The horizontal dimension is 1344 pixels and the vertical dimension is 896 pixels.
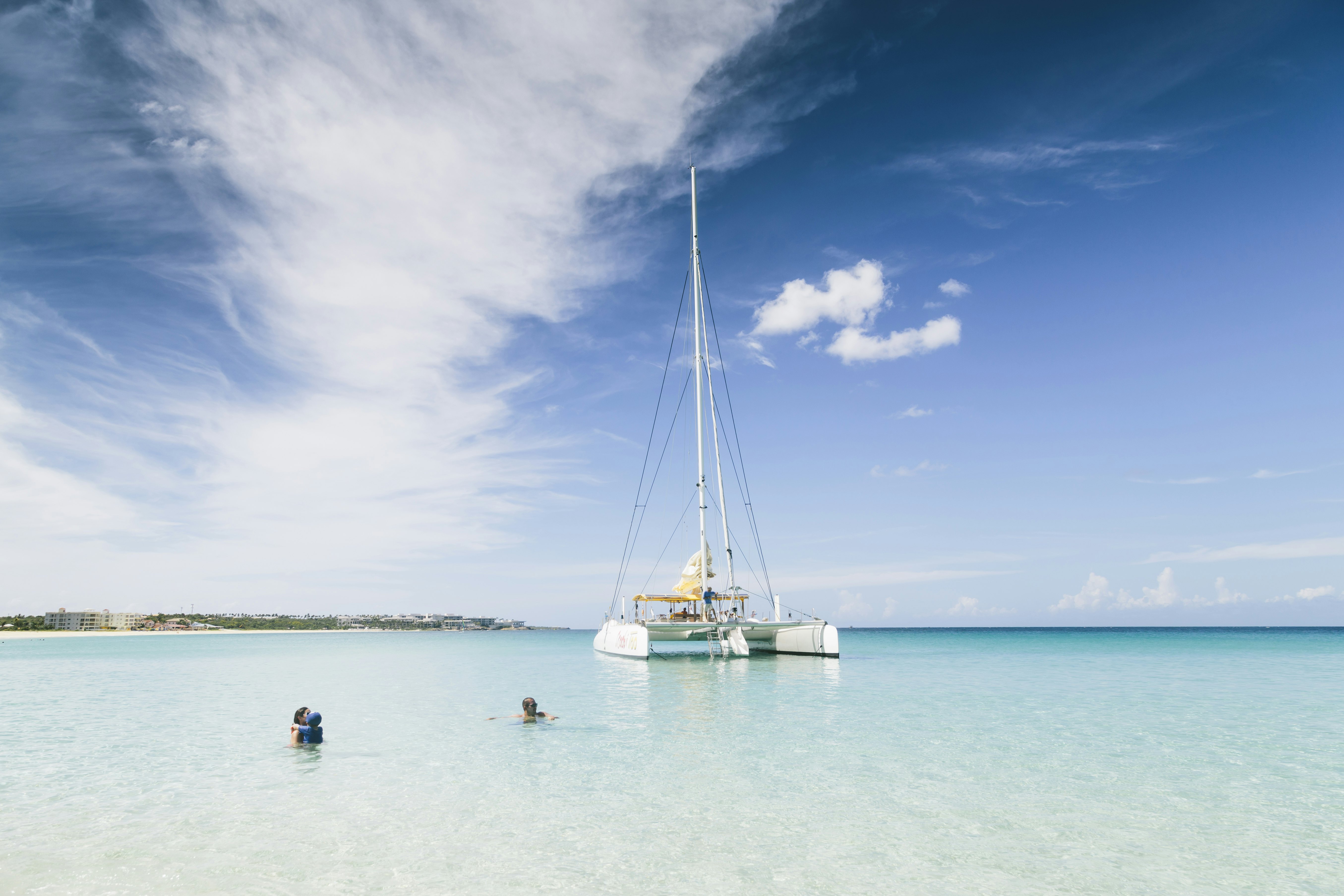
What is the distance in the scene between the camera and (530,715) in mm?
14695

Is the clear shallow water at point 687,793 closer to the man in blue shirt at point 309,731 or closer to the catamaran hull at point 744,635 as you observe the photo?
the man in blue shirt at point 309,731

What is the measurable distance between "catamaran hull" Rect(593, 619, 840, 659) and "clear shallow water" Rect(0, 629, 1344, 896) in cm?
940

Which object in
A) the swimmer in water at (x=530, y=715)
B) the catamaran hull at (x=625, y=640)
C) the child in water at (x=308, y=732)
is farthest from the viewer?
the catamaran hull at (x=625, y=640)

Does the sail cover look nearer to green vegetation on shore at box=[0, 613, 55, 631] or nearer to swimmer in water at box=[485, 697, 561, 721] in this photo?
swimmer in water at box=[485, 697, 561, 721]

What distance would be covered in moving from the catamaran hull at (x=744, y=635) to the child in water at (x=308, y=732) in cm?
1939

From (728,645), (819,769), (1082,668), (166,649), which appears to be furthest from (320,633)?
(819,769)

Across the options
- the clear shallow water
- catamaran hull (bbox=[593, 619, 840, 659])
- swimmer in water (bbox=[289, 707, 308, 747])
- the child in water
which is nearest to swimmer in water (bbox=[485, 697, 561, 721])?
the clear shallow water

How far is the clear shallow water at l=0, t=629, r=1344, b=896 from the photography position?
6242mm

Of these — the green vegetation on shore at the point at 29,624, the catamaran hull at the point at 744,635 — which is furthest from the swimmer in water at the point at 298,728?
the green vegetation on shore at the point at 29,624

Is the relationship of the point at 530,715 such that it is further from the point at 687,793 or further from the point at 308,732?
the point at 687,793

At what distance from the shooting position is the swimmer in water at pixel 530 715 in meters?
14.7

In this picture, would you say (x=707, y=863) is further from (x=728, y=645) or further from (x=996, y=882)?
(x=728, y=645)

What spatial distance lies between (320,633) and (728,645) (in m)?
158

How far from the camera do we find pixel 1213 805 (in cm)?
832
